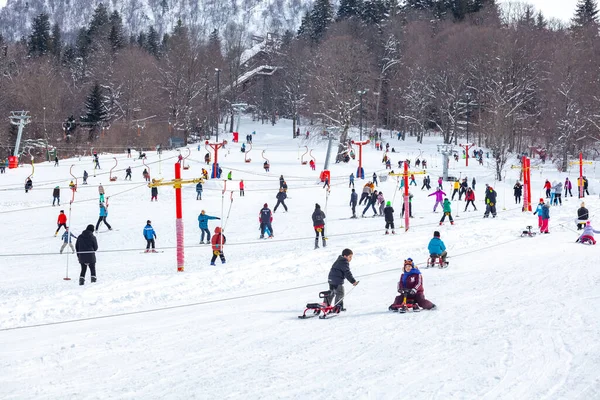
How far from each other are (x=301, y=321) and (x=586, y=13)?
3093 inches

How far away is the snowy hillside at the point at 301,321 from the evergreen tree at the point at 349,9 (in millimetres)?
70844

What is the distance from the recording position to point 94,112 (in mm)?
65438

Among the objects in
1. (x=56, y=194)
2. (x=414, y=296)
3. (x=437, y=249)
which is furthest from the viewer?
(x=56, y=194)

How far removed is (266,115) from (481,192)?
2193 inches

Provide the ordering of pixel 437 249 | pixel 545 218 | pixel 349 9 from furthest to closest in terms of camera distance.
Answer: pixel 349 9
pixel 545 218
pixel 437 249

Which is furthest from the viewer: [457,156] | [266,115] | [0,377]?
[266,115]

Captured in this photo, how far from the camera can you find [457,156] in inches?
2146

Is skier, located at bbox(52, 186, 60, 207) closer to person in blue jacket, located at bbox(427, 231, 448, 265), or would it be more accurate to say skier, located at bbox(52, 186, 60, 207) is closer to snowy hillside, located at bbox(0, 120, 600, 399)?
snowy hillside, located at bbox(0, 120, 600, 399)

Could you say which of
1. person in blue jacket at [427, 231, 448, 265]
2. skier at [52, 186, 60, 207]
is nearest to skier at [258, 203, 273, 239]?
person in blue jacket at [427, 231, 448, 265]

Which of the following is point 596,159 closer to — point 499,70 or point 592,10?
point 499,70

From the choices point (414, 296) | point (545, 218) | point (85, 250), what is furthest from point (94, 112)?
point (414, 296)

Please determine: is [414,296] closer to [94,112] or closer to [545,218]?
[545,218]

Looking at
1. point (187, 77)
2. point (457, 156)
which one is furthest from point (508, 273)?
point (187, 77)

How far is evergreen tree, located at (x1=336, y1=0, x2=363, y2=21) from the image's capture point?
90.3m
